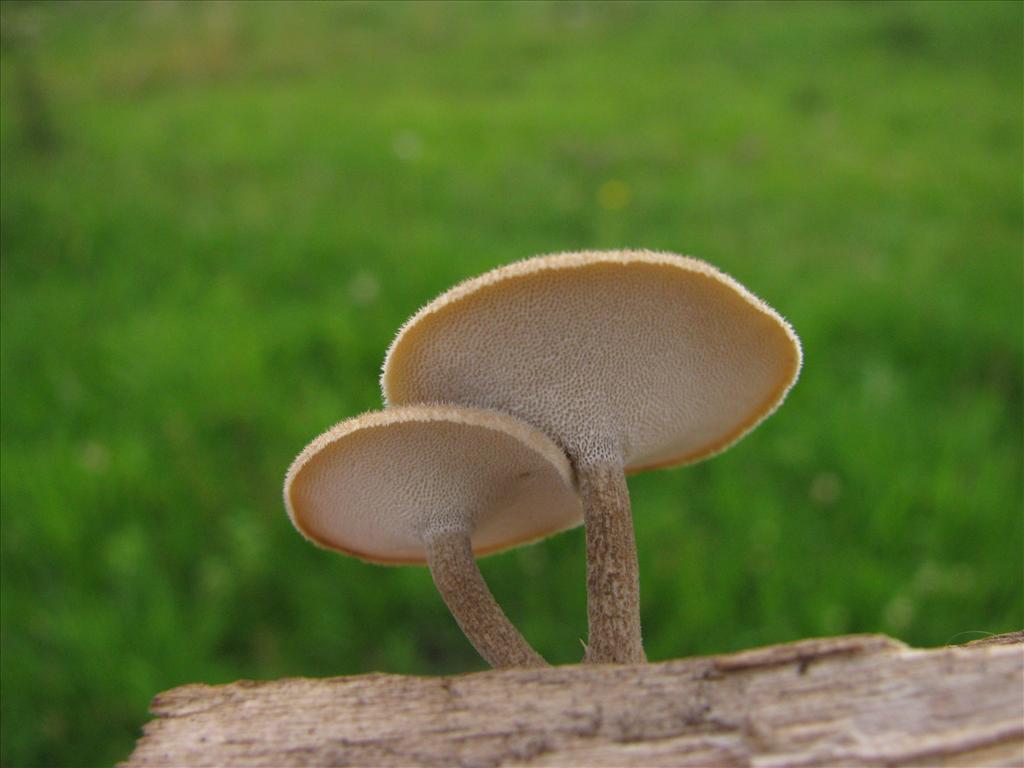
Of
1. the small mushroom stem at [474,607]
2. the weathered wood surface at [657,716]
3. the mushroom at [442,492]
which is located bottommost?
the weathered wood surface at [657,716]

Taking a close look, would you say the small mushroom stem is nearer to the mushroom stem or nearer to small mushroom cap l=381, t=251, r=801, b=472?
the mushroom stem

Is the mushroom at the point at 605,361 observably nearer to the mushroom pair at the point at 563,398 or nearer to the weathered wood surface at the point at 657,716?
the mushroom pair at the point at 563,398

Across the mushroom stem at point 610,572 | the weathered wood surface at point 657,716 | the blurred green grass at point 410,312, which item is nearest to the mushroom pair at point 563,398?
the mushroom stem at point 610,572

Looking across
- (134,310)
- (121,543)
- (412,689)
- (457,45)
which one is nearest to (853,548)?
(412,689)

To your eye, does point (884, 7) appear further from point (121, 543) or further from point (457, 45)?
point (121, 543)

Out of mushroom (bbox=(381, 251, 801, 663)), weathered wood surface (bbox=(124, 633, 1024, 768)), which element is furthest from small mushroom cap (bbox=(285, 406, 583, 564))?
weathered wood surface (bbox=(124, 633, 1024, 768))
